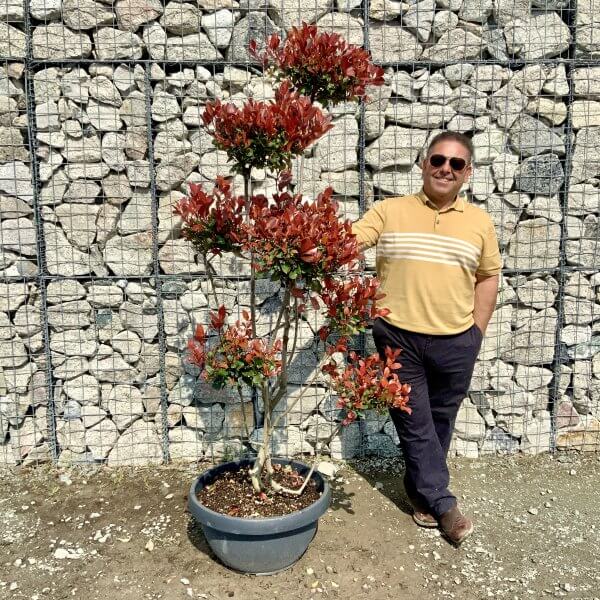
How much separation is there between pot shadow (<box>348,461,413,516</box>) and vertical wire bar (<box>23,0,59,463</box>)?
1939 mm

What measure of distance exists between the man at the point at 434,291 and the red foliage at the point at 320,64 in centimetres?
56

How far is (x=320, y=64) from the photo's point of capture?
251cm

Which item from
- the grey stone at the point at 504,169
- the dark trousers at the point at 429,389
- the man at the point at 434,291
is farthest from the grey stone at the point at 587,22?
the dark trousers at the point at 429,389

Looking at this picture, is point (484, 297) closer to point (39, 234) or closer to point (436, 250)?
point (436, 250)

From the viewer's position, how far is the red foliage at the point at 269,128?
2.37m

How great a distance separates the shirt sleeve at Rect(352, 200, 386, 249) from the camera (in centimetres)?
292

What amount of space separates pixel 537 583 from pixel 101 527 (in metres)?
2.25

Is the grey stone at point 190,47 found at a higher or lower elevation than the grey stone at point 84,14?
lower

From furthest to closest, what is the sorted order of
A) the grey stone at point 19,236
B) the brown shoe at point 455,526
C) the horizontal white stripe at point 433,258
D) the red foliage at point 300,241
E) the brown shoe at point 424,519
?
the grey stone at point 19,236 → the brown shoe at point 424,519 → the brown shoe at point 455,526 → the horizontal white stripe at point 433,258 → the red foliage at point 300,241

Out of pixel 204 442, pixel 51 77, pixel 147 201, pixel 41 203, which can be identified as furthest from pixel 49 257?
pixel 204 442

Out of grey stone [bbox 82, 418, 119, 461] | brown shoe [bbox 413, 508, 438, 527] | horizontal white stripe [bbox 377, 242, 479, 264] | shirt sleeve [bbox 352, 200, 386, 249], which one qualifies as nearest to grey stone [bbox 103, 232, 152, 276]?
grey stone [bbox 82, 418, 119, 461]

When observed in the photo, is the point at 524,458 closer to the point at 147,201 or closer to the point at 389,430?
the point at 389,430

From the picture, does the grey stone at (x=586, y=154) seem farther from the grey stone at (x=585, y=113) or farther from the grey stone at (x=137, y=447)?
the grey stone at (x=137, y=447)

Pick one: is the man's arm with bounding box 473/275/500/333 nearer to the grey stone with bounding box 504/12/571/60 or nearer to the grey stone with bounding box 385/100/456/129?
the grey stone with bounding box 385/100/456/129
